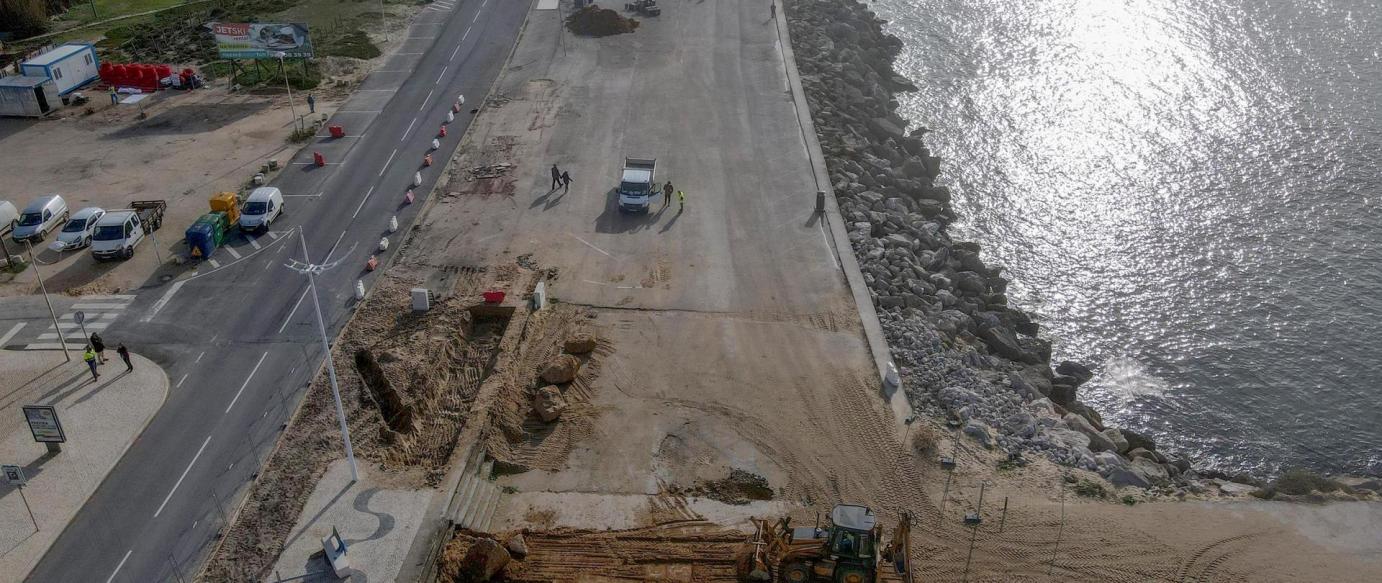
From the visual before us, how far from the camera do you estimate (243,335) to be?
39.6 m

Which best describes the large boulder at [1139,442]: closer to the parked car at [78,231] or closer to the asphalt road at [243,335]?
the asphalt road at [243,335]

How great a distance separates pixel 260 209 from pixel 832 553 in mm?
33835

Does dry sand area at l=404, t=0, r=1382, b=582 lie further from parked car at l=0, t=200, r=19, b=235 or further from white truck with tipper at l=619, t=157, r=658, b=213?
parked car at l=0, t=200, r=19, b=235

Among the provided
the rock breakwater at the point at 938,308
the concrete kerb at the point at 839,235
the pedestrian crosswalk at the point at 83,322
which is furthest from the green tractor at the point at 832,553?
the pedestrian crosswalk at the point at 83,322

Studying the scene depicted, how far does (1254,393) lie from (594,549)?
3025 cm

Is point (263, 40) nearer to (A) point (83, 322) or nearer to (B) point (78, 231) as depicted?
(B) point (78, 231)

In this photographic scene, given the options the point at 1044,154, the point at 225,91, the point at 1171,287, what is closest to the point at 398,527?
the point at 1171,287

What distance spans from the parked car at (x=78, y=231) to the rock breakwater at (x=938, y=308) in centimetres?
3428

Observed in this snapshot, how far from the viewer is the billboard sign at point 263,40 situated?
6184cm

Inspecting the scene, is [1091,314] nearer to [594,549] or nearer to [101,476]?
[594,549]

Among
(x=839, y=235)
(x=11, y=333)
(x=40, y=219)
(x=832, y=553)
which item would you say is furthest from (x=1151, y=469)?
(x=40, y=219)

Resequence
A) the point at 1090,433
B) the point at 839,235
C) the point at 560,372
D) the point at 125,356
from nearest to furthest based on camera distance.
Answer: the point at 560,372, the point at 1090,433, the point at 125,356, the point at 839,235

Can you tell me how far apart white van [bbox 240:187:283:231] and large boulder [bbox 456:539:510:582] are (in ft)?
84.1

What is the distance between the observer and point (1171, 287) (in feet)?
167
